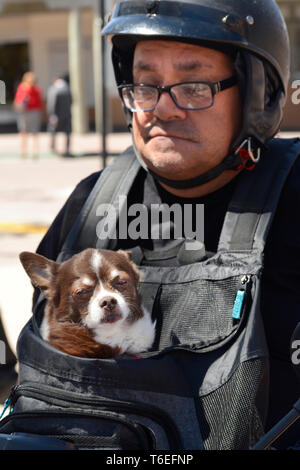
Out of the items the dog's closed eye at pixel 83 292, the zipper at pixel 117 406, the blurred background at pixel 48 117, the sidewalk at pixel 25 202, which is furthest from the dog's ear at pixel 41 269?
the blurred background at pixel 48 117

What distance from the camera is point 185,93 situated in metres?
1.97

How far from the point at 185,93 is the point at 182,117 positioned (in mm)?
67

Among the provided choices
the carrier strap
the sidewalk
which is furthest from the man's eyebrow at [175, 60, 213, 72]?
the sidewalk

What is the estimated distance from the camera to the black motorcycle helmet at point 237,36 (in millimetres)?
1973

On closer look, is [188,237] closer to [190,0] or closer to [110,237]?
[110,237]

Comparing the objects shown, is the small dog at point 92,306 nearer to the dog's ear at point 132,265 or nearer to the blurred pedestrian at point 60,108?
the dog's ear at point 132,265

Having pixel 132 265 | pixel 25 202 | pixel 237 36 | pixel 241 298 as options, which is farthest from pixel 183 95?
pixel 25 202

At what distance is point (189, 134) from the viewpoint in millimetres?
2002

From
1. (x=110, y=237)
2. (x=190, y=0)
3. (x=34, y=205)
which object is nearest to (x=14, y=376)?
(x=110, y=237)

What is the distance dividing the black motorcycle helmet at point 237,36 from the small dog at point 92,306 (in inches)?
18.5

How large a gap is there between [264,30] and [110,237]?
77 centimetres

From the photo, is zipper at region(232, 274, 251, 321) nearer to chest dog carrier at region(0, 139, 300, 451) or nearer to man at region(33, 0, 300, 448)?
chest dog carrier at region(0, 139, 300, 451)

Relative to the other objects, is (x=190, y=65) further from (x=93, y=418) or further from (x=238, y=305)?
(x=93, y=418)

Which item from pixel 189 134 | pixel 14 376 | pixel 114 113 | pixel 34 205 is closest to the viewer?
pixel 189 134
